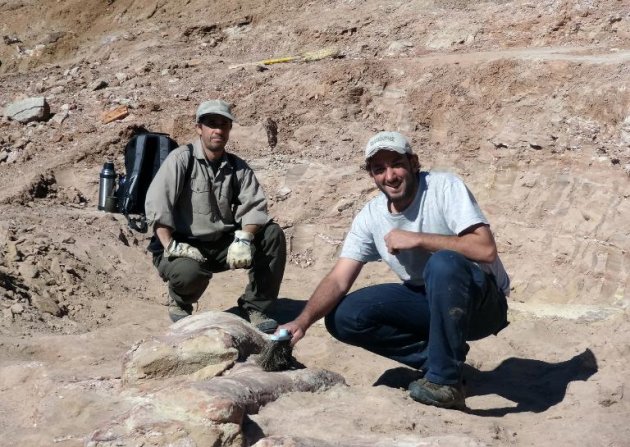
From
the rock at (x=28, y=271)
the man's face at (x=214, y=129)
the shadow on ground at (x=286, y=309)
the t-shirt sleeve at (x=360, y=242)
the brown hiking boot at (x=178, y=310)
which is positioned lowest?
the shadow on ground at (x=286, y=309)

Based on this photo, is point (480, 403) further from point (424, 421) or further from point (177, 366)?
point (177, 366)

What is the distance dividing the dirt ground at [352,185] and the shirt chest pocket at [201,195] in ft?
2.70

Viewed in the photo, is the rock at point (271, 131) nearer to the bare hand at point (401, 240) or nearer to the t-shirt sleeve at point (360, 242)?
the t-shirt sleeve at point (360, 242)

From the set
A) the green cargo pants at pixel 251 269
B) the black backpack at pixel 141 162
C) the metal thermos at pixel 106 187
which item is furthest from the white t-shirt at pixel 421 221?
the metal thermos at pixel 106 187

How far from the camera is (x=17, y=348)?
191 inches

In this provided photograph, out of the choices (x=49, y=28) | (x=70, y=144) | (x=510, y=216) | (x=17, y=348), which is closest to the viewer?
(x=17, y=348)

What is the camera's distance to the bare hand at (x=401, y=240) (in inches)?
152

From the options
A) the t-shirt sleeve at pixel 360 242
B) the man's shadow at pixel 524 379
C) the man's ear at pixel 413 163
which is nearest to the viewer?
Answer: the man's ear at pixel 413 163

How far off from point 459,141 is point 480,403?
4054 millimetres

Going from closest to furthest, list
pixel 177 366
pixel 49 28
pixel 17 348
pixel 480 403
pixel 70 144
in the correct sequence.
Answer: pixel 177 366 → pixel 480 403 → pixel 17 348 → pixel 70 144 → pixel 49 28

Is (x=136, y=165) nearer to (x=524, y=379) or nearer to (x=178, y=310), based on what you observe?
(x=178, y=310)

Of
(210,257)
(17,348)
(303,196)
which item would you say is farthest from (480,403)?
(303,196)

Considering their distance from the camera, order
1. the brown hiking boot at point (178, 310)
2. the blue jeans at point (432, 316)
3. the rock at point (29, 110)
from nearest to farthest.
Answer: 1. the blue jeans at point (432, 316)
2. the brown hiking boot at point (178, 310)
3. the rock at point (29, 110)

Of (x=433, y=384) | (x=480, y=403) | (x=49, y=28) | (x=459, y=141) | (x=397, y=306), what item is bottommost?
(x=480, y=403)
